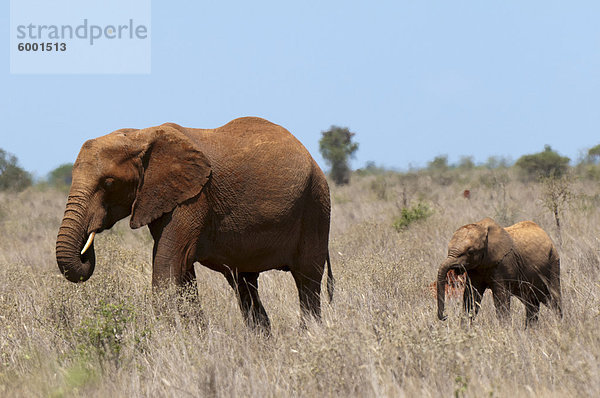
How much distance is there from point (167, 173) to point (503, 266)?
332 centimetres

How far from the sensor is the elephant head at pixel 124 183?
5.52m

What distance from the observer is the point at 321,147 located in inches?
1801

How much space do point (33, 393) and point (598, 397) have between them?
3452 millimetres

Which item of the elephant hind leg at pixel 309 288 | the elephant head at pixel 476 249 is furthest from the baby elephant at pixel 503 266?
the elephant hind leg at pixel 309 288

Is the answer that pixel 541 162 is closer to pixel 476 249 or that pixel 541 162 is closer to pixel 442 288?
pixel 476 249

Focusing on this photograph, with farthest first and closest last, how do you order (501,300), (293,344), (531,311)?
(531,311) < (501,300) < (293,344)

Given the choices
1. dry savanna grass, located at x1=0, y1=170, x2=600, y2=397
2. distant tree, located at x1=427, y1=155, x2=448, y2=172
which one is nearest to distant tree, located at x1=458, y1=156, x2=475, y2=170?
distant tree, located at x1=427, y1=155, x2=448, y2=172

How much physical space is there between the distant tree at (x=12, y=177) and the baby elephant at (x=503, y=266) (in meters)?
32.3

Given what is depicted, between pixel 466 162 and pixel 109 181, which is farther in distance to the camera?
pixel 466 162

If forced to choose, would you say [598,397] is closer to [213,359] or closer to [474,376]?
[474,376]

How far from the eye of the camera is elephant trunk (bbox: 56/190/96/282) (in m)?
5.47

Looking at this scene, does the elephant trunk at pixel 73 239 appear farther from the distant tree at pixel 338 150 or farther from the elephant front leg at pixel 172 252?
the distant tree at pixel 338 150

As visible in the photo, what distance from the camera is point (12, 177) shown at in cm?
3656

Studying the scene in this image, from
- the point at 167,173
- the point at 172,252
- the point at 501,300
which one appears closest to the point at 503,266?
the point at 501,300
